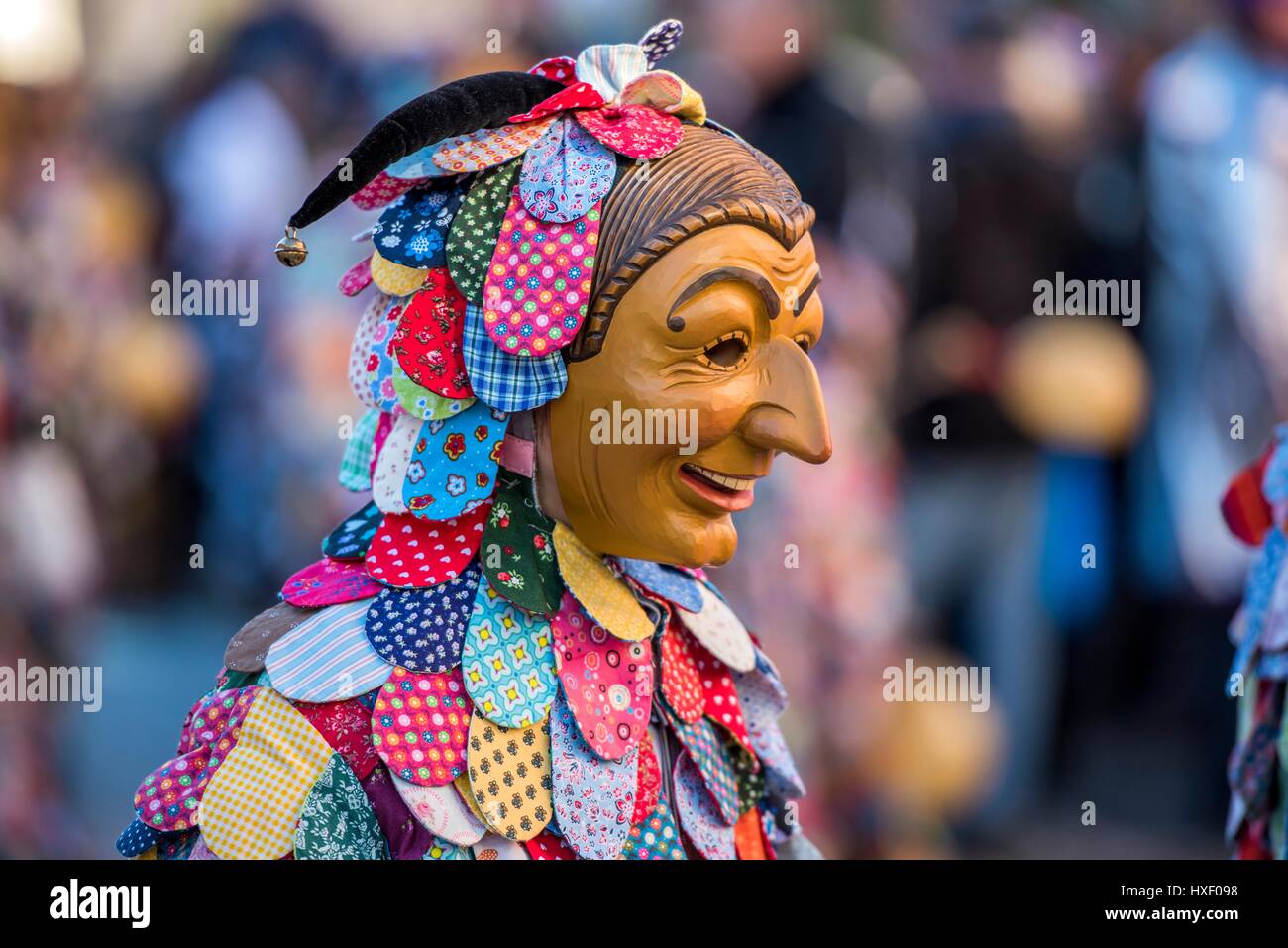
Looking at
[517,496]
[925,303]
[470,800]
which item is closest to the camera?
[470,800]

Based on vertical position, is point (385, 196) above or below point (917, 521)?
above

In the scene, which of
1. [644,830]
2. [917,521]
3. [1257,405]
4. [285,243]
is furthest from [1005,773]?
[285,243]

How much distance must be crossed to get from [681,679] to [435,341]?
1.88 feet

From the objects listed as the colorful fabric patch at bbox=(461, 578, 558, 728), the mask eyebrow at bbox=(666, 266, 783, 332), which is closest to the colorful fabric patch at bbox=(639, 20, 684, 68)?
the mask eyebrow at bbox=(666, 266, 783, 332)

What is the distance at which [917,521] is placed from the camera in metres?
5.03

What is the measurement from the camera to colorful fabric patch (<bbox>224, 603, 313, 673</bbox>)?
2.03 m

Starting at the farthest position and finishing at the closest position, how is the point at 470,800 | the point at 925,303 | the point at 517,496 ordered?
the point at 925,303
the point at 517,496
the point at 470,800

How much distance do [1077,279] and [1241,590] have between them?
1.18 m

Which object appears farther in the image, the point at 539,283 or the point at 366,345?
the point at 366,345

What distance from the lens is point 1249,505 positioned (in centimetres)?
282

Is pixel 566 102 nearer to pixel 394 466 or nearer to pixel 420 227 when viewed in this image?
pixel 420 227

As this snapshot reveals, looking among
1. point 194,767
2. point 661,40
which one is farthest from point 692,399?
point 194,767

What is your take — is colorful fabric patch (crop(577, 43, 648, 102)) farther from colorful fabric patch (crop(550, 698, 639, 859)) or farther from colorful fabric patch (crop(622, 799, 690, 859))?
colorful fabric patch (crop(622, 799, 690, 859))
